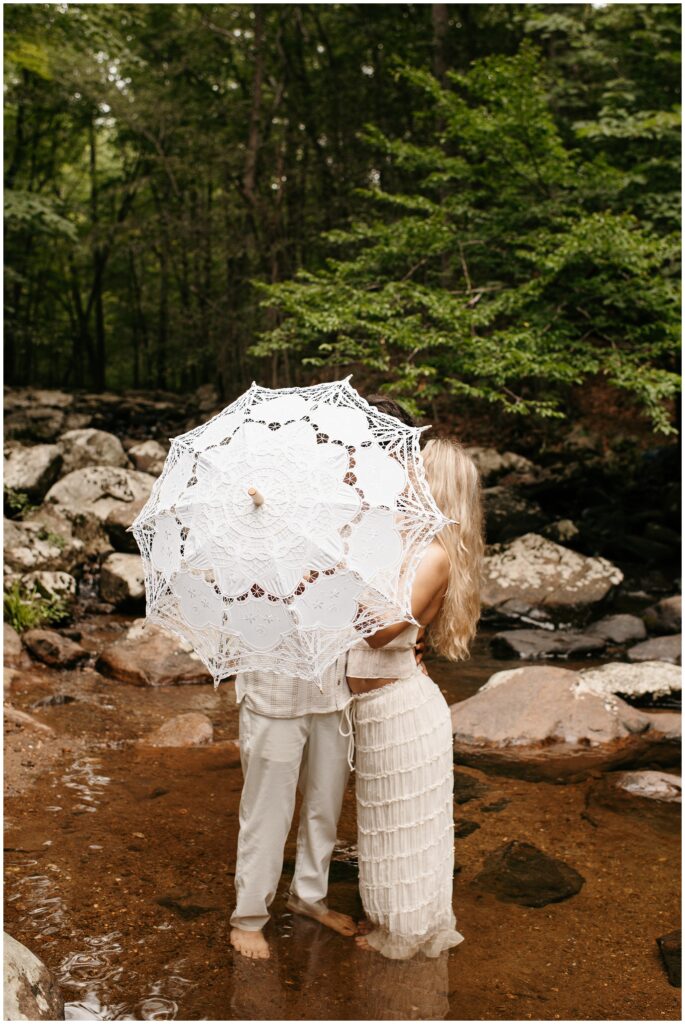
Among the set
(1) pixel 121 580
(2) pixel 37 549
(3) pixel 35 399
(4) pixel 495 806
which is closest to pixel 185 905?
(4) pixel 495 806

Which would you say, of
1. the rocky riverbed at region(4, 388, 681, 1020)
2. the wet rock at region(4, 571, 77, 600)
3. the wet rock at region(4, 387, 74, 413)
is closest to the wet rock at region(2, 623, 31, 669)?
the rocky riverbed at region(4, 388, 681, 1020)

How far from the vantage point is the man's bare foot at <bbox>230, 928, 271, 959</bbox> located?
10.9ft

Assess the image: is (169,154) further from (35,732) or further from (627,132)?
(35,732)

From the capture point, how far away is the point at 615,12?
12109mm

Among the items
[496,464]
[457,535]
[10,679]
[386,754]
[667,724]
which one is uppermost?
[496,464]

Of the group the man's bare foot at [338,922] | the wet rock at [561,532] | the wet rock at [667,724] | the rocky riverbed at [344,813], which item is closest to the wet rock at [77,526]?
the rocky riverbed at [344,813]

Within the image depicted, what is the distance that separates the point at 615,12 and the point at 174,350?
17991mm

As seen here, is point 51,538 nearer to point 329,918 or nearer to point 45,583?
point 45,583

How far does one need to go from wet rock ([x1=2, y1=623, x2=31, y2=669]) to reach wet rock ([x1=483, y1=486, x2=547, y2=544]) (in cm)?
688

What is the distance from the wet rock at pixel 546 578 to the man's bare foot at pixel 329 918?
20.5 feet

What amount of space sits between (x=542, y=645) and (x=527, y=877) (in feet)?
13.9

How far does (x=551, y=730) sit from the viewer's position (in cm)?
582

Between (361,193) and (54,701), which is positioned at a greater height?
(361,193)

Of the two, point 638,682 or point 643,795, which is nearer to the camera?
point 643,795
